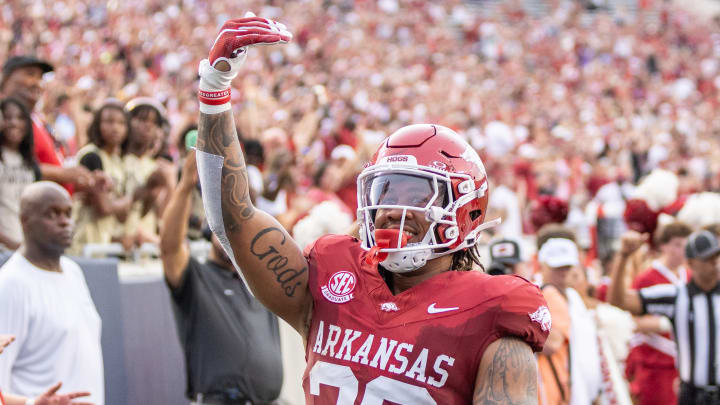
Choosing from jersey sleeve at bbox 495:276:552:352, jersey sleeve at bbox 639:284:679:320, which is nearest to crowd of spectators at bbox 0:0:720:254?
jersey sleeve at bbox 639:284:679:320

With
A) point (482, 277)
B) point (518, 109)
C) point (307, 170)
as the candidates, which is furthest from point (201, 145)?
point (518, 109)

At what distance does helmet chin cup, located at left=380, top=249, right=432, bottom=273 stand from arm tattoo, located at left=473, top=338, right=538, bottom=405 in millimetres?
295

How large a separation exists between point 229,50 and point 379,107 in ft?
36.6

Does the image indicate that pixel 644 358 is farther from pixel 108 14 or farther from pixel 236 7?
pixel 236 7

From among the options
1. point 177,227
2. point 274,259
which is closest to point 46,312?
point 177,227

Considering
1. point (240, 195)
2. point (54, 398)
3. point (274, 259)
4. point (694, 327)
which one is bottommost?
point (694, 327)

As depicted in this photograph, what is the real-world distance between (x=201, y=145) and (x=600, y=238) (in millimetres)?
7301

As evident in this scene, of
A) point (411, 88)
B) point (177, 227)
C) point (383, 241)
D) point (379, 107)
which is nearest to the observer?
point (383, 241)

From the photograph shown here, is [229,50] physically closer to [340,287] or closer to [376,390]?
[340,287]

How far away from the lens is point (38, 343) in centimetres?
380

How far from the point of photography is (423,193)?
2438 millimetres

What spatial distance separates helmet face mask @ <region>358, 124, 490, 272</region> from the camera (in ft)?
7.86

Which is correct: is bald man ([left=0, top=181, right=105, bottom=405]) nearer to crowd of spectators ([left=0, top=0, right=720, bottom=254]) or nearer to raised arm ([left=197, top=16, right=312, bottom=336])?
crowd of spectators ([left=0, top=0, right=720, bottom=254])

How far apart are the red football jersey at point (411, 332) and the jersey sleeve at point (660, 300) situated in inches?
133
